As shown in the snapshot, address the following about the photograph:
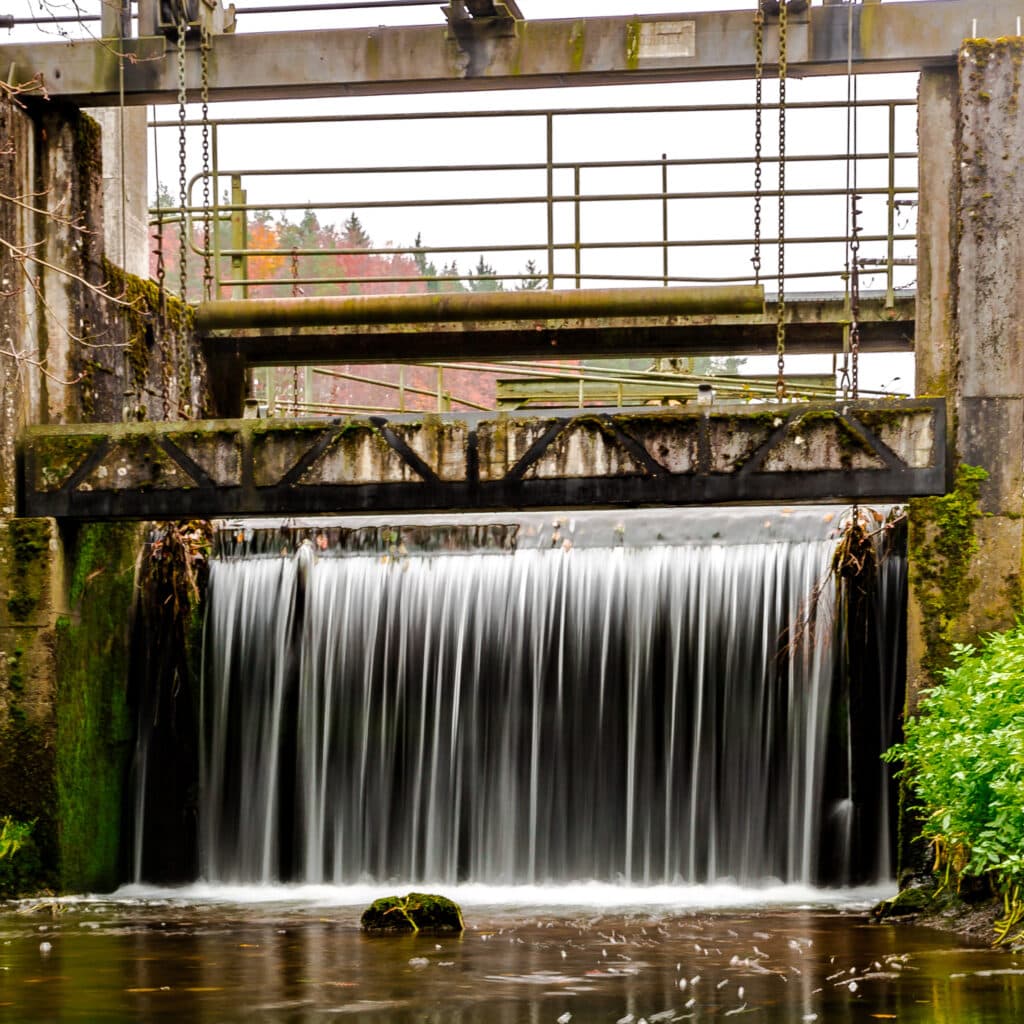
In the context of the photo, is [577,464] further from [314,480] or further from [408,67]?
[408,67]

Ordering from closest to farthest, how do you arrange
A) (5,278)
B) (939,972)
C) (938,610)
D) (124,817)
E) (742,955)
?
(939,972), (742,955), (938,610), (5,278), (124,817)

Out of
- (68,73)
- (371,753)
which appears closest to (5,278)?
(68,73)

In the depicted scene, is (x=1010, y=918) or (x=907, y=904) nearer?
(x=1010, y=918)

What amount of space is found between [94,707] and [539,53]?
6373mm

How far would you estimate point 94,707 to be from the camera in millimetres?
14898

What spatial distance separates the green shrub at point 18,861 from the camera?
1366 centimetres

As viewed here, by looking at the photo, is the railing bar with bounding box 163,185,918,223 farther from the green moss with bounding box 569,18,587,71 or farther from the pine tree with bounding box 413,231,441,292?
the pine tree with bounding box 413,231,441,292

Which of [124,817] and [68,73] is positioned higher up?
[68,73]

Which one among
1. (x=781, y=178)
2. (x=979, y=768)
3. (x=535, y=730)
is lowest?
(x=535, y=730)

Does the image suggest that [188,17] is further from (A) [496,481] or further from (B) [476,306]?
(A) [496,481]

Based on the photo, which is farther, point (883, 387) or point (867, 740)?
point (883, 387)

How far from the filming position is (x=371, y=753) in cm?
1578

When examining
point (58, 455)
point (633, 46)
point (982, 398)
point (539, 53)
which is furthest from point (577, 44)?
point (58, 455)

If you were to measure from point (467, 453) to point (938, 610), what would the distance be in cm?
358
